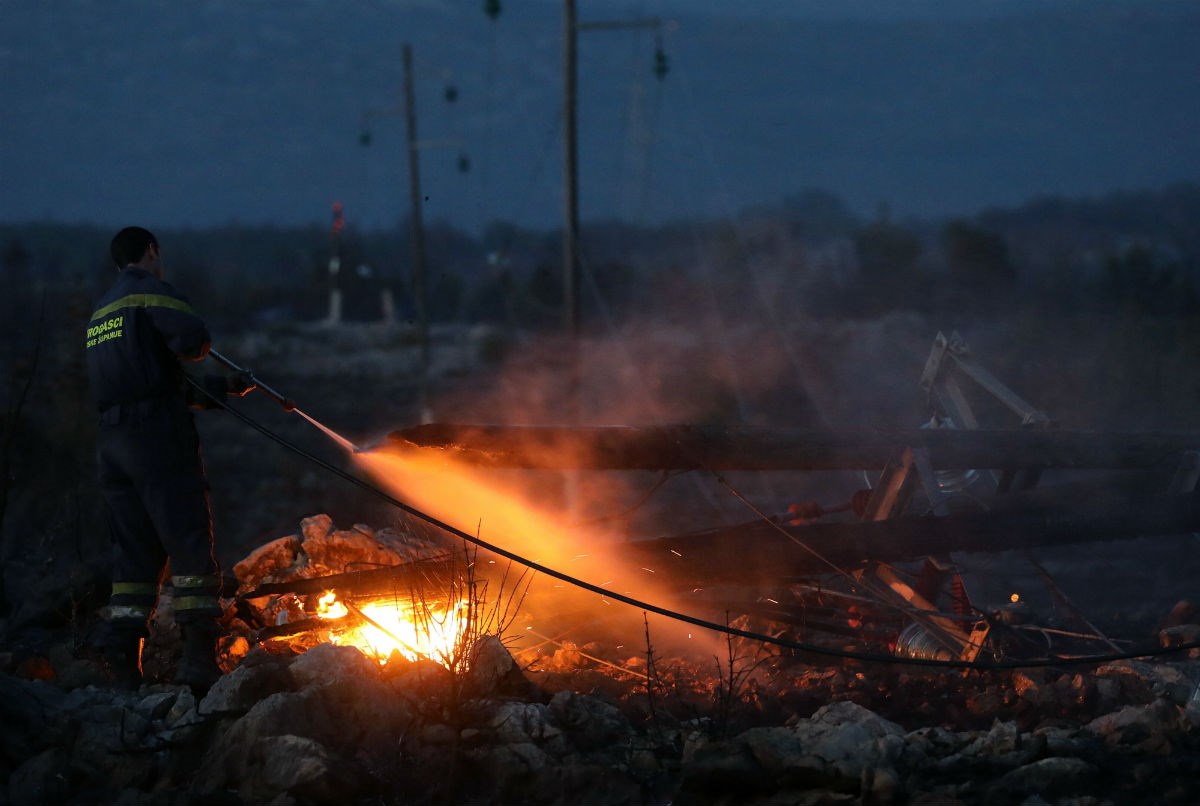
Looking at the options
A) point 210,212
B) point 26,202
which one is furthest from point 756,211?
point 26,202

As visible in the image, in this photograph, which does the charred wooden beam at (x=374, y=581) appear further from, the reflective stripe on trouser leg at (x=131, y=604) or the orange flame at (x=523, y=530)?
the reflective stripe on trouser leg at (x=131, y=604)

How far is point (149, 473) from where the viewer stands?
5590 mm

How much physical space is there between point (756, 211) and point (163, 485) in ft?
176

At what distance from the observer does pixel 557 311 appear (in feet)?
98.9

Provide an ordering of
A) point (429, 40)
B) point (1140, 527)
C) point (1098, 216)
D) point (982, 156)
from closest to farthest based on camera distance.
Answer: point (1140, 527) → point (1098, 216) → point (982, 156) → point (429, 40)

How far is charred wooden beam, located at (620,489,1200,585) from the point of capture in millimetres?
6789

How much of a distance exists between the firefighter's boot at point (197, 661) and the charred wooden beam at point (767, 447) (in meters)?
1.30

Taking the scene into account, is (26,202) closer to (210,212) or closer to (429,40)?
(210,212)

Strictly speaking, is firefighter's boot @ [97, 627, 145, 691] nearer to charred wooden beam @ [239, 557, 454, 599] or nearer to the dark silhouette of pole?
charred wooden beam @ [239, 557, 454, 599]

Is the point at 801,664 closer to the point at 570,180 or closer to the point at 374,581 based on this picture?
the point at 374,581

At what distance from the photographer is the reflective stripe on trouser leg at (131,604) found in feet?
18.6

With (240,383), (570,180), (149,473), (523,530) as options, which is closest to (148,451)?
(149,473)

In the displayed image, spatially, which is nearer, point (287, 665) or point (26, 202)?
point (287, 665)

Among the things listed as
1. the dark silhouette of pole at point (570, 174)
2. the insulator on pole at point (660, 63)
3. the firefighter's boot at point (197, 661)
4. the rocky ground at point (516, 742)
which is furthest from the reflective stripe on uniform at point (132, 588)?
the insulator on pole at point (660, 63)
